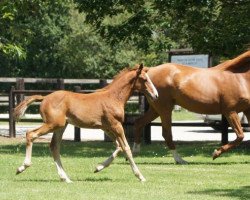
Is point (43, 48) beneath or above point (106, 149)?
beneath

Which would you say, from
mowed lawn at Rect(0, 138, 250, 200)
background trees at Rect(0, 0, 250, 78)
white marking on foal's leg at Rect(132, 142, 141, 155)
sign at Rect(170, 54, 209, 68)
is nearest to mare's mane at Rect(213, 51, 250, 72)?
mowed lawn at Rect(0, 138, 250, 200)

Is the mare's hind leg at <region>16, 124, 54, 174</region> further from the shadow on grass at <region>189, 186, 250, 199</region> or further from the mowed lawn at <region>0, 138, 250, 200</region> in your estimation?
the shadow on grass at <region>189, 186, 250, 199</region>

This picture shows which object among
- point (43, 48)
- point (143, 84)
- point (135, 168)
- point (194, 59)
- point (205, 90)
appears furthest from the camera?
point (43, 48)

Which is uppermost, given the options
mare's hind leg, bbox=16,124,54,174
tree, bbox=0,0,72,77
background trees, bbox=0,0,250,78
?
background trees, bbox=0,0,250,78

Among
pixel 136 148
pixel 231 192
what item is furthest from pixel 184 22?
pixel 231 192

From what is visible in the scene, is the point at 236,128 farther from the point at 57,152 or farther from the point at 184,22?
the point at 184,22

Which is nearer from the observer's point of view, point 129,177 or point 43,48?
point 129,177

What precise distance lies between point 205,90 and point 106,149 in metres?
4.42

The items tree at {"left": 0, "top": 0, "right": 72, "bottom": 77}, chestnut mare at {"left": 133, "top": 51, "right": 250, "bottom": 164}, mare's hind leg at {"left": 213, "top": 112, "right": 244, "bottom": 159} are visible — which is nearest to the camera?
mare's hind leg at {"left": 213, "top": 112, "right": 244, "bottom": 159}

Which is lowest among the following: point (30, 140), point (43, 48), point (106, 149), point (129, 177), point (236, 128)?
point (43, 48)

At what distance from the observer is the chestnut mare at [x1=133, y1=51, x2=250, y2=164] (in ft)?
55.6

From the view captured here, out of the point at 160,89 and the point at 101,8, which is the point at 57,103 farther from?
the point at 101,8

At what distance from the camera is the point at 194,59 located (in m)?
21.8

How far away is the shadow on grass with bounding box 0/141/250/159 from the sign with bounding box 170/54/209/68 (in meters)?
2.23
